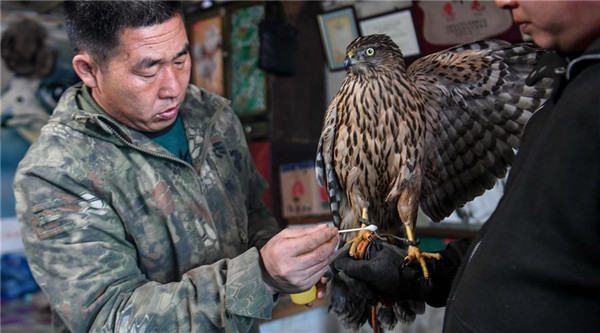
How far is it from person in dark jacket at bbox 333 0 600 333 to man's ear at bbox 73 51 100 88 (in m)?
0.89

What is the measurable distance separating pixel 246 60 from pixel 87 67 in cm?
82

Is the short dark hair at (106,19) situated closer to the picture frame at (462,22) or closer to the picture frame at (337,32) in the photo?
the picture frame at (337,32)

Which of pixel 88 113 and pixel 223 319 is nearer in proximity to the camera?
pixel 223 319

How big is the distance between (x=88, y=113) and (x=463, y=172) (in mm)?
842

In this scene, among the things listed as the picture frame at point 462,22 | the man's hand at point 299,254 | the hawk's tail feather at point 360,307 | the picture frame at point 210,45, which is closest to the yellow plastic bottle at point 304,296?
the hawk's tail feather at point 360,307

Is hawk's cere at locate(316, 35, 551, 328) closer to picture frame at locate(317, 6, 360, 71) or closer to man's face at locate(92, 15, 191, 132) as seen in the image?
man's face at locate(92, 15, 191, 132)

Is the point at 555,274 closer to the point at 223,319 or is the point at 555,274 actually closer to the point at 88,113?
the point at 223,319

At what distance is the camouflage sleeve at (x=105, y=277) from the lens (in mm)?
1084

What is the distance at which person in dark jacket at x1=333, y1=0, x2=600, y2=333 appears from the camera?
2.15ft

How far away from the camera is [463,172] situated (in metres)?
1.20

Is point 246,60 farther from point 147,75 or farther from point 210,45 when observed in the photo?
point 147,75

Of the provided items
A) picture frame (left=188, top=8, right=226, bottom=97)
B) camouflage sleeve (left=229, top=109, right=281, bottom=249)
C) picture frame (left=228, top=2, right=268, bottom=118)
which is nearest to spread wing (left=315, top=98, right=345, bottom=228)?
camouflage sleeve (left=229, top=109, right=281, bottom=249)

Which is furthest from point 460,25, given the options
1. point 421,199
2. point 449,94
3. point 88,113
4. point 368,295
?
point 88,113

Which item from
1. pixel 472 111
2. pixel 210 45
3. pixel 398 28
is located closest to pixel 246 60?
pixel 210 45
